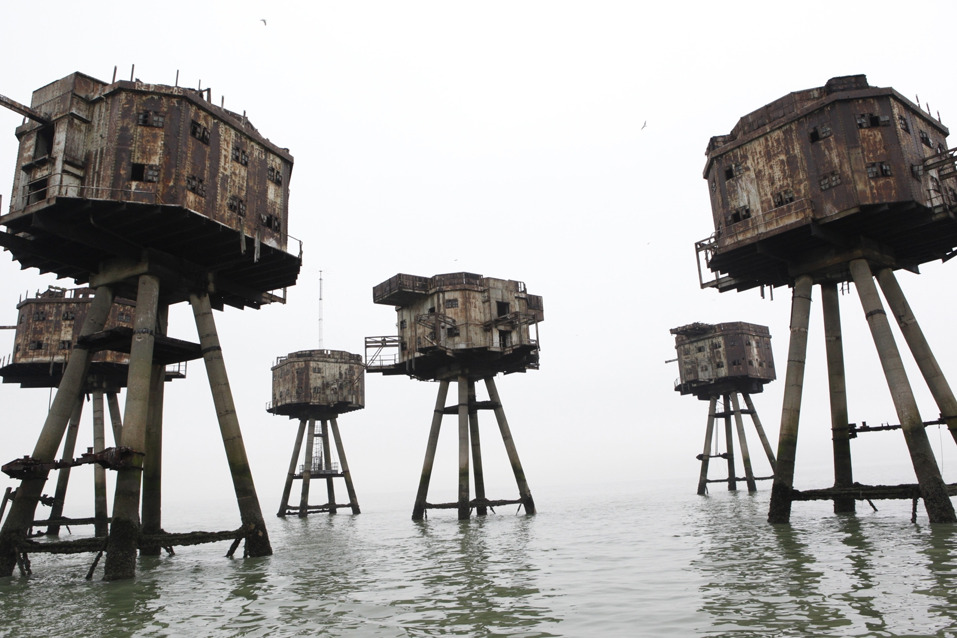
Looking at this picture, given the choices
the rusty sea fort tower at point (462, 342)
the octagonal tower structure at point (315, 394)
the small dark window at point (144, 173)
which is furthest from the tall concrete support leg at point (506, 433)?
the small dark window at point (144, 173)

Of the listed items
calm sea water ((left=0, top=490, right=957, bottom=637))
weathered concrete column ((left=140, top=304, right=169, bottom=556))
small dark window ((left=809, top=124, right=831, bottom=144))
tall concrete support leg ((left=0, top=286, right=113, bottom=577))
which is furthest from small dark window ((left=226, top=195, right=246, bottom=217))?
small dark window ((left=809, top=124, right=831, bottom=144))

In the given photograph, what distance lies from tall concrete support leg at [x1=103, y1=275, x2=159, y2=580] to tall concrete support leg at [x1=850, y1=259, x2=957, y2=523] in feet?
62.8

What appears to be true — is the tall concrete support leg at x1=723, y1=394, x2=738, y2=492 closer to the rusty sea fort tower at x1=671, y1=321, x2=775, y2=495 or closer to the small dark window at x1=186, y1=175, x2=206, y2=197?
the rusty sea fort tower at x1=671, y1=321, x2=775, y2=495

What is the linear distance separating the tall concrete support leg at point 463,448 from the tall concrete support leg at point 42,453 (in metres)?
18.2

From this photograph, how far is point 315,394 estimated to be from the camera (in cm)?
4397

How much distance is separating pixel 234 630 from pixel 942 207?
21.2 m

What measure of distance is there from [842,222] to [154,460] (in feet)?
70.7

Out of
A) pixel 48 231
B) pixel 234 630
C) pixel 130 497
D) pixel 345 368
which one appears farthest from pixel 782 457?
pixel 345 368

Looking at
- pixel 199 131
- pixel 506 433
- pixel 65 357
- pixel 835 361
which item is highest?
pixel 199 131

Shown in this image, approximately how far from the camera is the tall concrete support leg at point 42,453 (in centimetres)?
1680

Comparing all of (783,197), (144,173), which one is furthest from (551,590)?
(783,197)

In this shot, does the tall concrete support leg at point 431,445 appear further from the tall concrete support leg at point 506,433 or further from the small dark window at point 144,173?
the small dark window at point 144,173

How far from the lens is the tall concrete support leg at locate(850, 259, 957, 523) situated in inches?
706

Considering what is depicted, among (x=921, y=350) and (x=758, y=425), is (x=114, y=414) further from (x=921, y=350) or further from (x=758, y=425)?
(x=758, y=425)
